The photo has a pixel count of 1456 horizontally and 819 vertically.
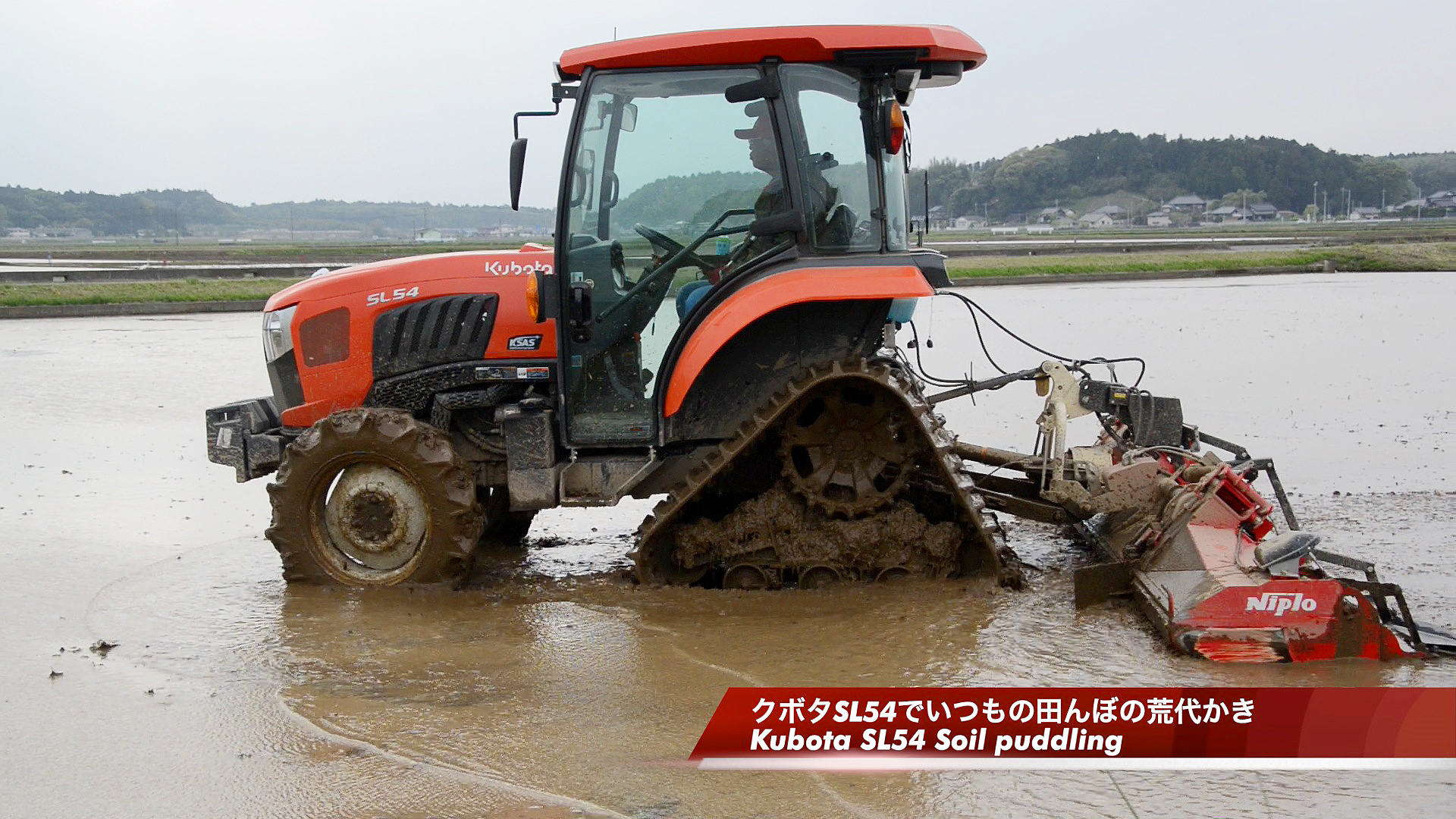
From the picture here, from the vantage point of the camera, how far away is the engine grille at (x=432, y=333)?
6824 mm

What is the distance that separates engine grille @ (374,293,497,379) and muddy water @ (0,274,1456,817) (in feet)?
4.15

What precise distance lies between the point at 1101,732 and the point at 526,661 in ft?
8.39

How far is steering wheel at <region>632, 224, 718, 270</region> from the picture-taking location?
6344 mm

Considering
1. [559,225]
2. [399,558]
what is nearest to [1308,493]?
[559,225]

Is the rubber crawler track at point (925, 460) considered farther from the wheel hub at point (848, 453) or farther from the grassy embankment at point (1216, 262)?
the grassy embankment at point (1216, 262)


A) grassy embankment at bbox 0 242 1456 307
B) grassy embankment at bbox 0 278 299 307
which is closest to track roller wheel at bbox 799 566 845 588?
grassy embankment at bbox 0 278 299 307

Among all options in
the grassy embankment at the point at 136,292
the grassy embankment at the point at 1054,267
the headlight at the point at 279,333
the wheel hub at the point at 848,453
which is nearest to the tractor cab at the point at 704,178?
the wheel hub at the point at 848,453

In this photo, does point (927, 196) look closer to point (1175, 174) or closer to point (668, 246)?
point (668, 246)

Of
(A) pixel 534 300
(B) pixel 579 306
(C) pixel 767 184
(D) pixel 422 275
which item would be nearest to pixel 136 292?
(D) pixel 422 275

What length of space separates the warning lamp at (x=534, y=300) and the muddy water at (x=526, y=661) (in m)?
1.50

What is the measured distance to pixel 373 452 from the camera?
6609 millimetres

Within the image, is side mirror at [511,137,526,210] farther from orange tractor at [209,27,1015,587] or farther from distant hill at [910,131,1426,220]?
distant hill at [910,131,1426,220]

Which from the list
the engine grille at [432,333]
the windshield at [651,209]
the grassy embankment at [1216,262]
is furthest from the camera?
the grassy embankment at [1216,262]

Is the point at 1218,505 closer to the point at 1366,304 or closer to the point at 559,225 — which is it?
the point at 559,225
